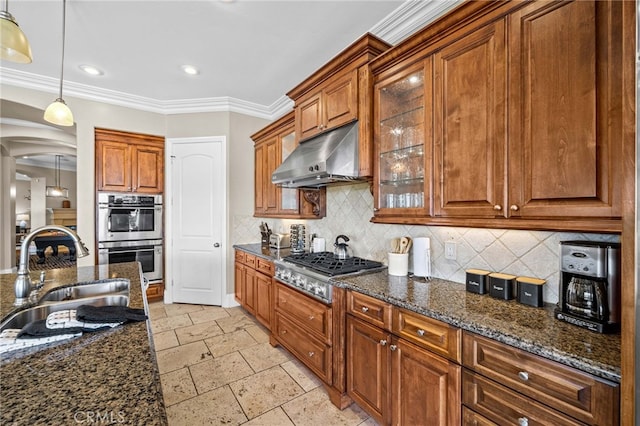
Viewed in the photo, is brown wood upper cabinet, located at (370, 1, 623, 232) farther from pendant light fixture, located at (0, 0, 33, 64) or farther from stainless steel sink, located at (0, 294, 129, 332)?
pendant light fixture, located at (0, 0, 33, 64)

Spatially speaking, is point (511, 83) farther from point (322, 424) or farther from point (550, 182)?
point (322, 424)

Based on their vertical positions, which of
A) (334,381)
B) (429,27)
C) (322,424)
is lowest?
(322,424)

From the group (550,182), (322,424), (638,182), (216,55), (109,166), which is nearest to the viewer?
(638,182)

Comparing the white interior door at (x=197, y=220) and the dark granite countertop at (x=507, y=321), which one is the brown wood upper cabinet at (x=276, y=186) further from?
the dark granite countertop at (x=507, y=321)

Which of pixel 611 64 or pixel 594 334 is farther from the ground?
pixel 611 64

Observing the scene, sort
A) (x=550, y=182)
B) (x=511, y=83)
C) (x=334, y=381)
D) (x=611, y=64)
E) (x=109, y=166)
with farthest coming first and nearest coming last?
(x=109, y=166), (x=334, y=381), (x=511, y=83), (x=550, y=182), (x=611, y=64)

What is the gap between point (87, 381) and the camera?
0.80m

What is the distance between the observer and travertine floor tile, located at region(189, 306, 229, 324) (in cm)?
361

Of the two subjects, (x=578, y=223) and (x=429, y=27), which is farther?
(x=429, y=27)

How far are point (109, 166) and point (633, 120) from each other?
193 inches

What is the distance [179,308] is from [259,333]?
1526mm

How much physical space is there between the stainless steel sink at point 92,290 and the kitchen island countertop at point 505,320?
4.97 ft

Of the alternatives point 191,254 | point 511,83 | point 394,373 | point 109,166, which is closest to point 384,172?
point 511,83

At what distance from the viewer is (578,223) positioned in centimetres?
113
